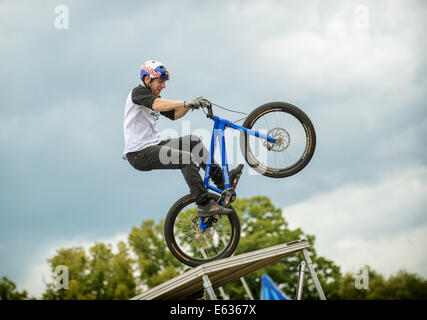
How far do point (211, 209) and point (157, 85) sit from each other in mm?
1955

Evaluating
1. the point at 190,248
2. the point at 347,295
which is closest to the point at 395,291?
the point at 347,295

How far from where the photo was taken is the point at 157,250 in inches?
1355

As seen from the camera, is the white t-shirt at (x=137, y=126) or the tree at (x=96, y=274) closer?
the white t-shirt at (x=137, y=126)

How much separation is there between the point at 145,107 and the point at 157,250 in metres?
29.4

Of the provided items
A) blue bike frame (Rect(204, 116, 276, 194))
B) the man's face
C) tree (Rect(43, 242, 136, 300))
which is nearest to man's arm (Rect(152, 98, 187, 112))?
the man's face

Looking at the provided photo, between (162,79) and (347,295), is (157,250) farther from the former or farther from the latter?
(162,79)

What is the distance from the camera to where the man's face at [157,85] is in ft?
20.6

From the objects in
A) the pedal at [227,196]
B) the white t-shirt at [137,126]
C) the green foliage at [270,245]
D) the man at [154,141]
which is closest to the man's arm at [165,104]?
the man at [154,141]

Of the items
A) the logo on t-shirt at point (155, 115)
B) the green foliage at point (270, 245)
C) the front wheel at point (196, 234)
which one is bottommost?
the front wheel at point (196, 234)

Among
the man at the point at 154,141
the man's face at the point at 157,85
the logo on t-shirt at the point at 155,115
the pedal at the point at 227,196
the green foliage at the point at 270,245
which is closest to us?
the man at the point at 154,141

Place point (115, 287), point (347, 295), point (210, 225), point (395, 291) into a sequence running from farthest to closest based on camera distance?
point (395, 291)
point (347, 295)
point (115, 287)
point (210, 225)

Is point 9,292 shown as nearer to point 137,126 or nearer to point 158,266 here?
point 158,266

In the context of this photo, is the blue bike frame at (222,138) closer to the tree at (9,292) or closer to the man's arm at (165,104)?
the man's arm at (165,104)

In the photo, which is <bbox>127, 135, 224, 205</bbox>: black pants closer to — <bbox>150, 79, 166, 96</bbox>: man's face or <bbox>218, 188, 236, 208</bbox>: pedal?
<bbox>218, 188, 236, 208</bbox>: pedal
